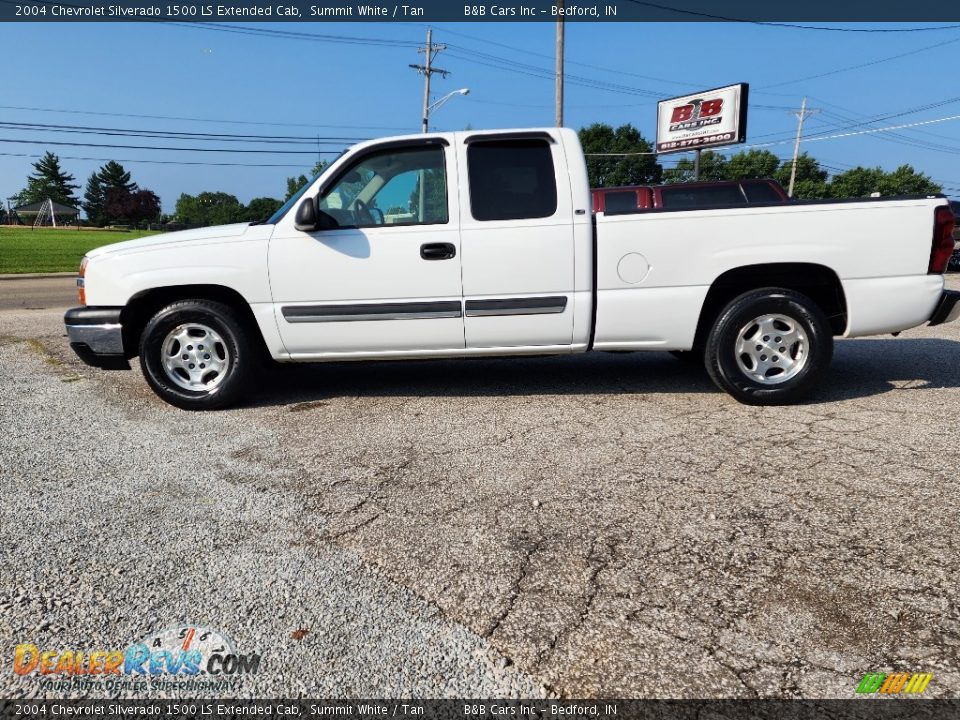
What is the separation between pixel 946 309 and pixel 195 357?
540cm

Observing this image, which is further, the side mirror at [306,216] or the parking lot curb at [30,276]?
the parking lot curb at [30,276]

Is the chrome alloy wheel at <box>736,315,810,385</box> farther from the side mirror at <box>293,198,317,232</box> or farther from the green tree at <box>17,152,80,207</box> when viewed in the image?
the green tree at <box>17,152,80,207</box>

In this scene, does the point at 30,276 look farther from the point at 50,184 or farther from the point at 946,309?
the point at 50,184

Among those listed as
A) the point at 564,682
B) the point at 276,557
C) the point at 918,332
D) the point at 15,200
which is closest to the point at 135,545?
the point at 276,557

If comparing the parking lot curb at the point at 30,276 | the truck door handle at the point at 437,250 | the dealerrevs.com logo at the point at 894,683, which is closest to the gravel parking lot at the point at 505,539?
the dealerrevs.com logo at the point at 894,683

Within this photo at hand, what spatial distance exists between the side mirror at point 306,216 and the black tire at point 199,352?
0.84 metres

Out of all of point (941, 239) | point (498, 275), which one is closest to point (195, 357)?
point (498, 275)

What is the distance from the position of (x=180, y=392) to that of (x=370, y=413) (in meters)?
1.41

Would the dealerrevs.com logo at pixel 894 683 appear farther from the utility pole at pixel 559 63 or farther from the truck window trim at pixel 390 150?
the utility pole at pixel 559 63

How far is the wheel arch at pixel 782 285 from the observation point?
4637 mm

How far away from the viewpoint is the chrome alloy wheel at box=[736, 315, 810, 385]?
4645 millimetres

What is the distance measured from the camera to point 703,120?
27.4 m

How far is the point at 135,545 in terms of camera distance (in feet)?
8.94

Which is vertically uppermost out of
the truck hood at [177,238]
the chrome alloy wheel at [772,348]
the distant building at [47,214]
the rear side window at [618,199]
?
the distant building at [47,214]
